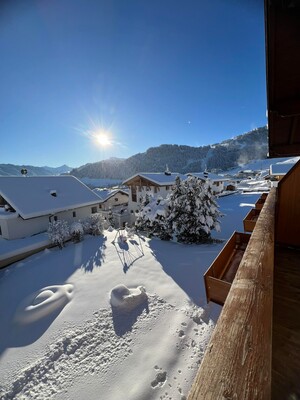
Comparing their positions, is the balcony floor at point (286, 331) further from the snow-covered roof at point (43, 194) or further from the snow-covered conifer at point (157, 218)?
the snow-covered roof at point (43, 194)

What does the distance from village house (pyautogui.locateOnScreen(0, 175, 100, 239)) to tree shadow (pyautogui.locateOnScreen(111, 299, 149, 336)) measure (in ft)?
34.3

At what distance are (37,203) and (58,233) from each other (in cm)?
370

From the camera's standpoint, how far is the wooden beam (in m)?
0.54

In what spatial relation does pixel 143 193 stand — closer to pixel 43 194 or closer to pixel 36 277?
pixel 43 194

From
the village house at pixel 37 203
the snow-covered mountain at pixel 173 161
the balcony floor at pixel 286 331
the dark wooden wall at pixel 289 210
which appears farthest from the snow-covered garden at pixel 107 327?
the snow-covered mountain at pixel 173 161

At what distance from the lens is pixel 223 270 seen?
282 centimetres

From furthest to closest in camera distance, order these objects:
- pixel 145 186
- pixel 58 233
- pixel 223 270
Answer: pixel 145 186, pixel 58 233, pixel 223 270

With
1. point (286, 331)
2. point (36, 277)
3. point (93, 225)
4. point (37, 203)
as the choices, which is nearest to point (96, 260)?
point (36, 277)

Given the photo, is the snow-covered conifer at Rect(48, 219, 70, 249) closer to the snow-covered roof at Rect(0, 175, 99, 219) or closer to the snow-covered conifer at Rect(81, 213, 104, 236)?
the snow-covered conifer at Rect(81, 213, 104, 236)

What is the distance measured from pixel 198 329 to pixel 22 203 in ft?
45.2

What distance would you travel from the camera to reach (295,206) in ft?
11.2

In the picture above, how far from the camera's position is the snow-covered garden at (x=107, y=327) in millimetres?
3490

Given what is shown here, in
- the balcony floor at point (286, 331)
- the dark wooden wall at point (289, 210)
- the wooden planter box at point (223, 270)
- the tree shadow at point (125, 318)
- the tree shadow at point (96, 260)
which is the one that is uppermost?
the dark wooden wall at point (289, 210)

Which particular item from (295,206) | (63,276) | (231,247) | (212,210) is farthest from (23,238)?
(295,206)
